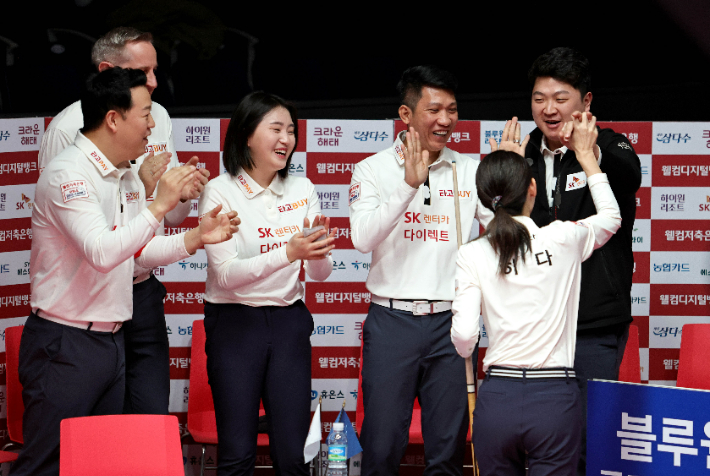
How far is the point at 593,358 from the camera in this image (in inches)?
108

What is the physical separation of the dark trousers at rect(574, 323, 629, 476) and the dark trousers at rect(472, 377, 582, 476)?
0.58 m

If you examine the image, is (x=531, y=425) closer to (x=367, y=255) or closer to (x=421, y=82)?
(x=421, y=82)

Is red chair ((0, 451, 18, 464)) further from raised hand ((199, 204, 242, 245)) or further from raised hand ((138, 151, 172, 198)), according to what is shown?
raised hand ((199, 204, 242, 245))

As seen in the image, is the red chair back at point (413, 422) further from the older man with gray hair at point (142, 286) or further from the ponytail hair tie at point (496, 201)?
the ponytail hair tie at point (496, 201)

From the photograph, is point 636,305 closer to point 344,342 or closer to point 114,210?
point 344,342

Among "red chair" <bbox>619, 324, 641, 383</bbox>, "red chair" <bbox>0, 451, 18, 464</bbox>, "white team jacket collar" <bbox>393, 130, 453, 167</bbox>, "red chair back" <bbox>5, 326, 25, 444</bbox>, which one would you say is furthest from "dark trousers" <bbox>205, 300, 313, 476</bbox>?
"red chair" <bbox>619, 324, 641, 383</bbox>

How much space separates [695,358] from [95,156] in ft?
10.7

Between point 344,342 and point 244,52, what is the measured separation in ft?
11.7

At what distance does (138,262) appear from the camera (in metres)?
2.82

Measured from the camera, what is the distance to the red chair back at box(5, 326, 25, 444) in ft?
12.0

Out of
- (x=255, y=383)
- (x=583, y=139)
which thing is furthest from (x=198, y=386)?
(x=583, y=139)

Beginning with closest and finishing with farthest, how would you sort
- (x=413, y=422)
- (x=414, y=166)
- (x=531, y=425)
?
(x=531, y=425) → (x=414, y=166) → (x=413, y=422)

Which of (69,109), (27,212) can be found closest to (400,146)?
(69,109)

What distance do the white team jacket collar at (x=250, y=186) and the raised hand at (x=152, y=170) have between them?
0.95 ft
